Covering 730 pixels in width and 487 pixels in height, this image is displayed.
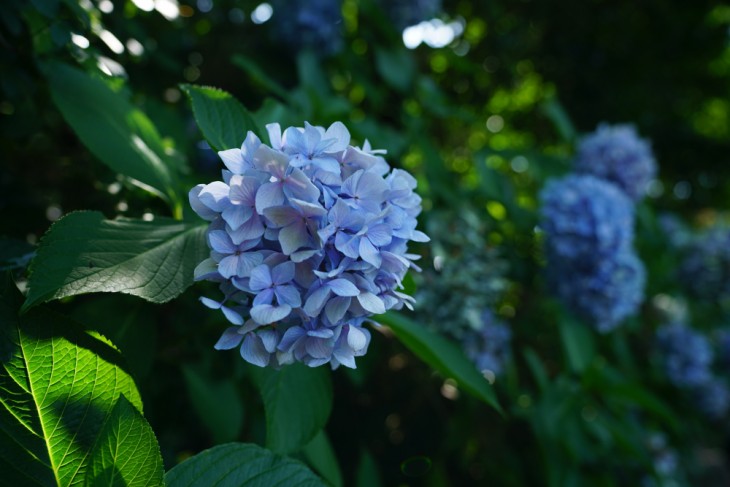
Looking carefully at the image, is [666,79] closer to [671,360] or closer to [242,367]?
[671,360]

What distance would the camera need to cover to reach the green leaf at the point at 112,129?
1.02 m

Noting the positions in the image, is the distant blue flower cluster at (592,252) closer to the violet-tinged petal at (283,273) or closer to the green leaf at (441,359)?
the green leaf at (441,359)

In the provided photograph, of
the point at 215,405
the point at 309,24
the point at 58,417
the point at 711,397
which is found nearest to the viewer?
the point at 58,417

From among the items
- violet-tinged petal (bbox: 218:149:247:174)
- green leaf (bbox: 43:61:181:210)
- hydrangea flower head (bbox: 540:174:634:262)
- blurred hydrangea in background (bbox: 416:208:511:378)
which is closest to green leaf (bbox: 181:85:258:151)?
violet-tinged petal (bbox: 218:149:247:174)

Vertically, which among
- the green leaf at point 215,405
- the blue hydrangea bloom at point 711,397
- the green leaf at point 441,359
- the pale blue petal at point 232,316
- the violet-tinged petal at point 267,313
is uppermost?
the violet-tinged petal at point 267,313

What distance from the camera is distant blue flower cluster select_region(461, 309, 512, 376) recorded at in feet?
6.61

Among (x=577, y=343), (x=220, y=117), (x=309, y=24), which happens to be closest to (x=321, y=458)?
(x=220, y=117)

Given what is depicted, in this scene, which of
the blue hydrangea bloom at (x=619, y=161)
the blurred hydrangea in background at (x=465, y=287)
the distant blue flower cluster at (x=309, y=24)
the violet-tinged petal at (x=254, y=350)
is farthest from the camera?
the blue hydrangea bloom at (x=619, y=161)

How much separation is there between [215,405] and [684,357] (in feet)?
8.80

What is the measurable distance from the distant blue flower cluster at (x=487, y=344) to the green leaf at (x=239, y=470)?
1276mm

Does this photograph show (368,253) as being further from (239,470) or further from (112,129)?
(112,129)

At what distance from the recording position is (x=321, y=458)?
115cm

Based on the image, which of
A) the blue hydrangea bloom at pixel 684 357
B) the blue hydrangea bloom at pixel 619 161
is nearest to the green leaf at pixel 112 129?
the blue hydrangea bloom at pixel 619 161

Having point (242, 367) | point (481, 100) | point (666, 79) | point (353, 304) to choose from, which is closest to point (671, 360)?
point (481, 100)
